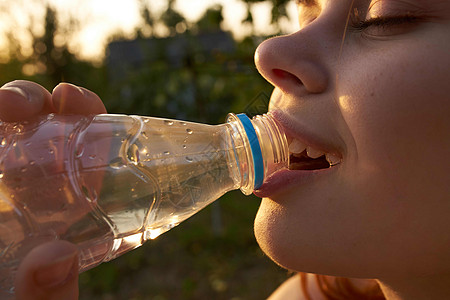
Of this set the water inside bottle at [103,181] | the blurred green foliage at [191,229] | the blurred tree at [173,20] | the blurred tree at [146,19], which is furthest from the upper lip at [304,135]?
the blurred tree at [146,19]

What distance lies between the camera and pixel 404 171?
2.35 feet

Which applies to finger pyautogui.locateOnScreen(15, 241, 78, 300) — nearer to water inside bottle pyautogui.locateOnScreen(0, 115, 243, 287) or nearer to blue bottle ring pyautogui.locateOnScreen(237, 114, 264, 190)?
water inside bottle pyautogui.locateOnScreen(0, 115, 243, 287)

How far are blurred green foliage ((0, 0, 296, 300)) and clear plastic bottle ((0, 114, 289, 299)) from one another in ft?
4.77

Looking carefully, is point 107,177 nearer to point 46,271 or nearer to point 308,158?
point 46,271

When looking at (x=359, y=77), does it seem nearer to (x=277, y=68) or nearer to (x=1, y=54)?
(x=277, y=68)

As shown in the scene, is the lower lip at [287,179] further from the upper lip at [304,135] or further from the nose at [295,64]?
the nose at [295,64]

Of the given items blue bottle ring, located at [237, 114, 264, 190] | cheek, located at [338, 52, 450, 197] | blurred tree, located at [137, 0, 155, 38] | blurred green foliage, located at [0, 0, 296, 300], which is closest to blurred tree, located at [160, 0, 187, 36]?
blurred green foliage, located at [0, 0, 296, 300]

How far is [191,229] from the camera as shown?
4.32 meters

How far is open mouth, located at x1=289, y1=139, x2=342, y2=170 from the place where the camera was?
0.81m

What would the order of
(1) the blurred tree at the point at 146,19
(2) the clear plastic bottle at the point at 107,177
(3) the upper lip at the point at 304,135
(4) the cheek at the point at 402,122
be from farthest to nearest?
(1) the blurred tree at the point at 146,19
(2) the clear plastic bottle at the point at 107,177
(3) the upper lip at the point at 304,135
(4) the cheek at the point at 402,122

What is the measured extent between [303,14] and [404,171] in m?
0.45

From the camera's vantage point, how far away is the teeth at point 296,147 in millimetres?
852

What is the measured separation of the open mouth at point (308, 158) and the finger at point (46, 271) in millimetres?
496

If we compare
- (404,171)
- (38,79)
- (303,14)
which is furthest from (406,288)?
(38,79)
